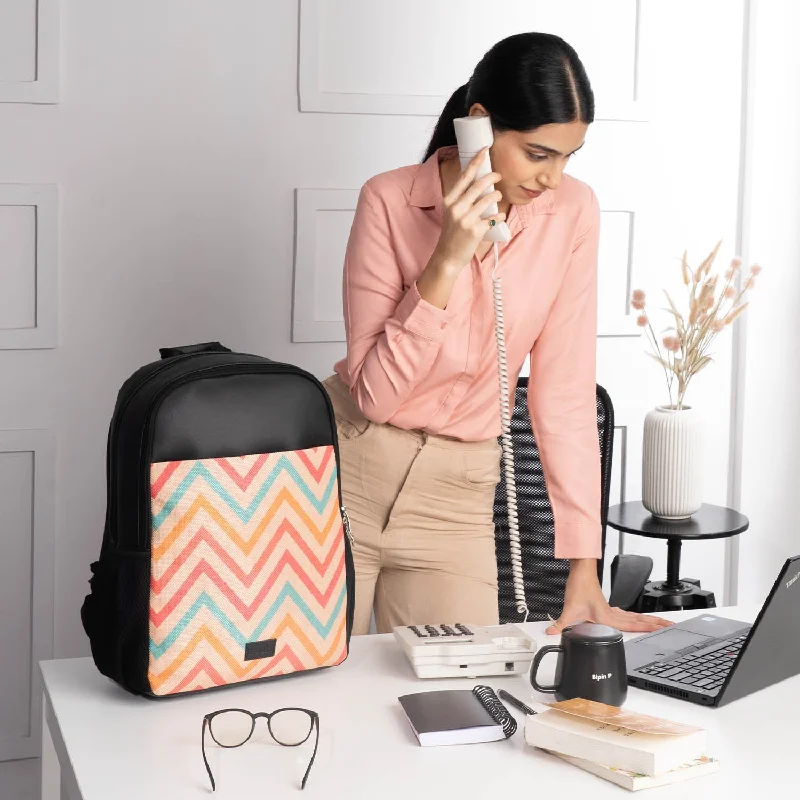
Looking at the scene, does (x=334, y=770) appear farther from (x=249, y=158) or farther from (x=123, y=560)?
(x=249, y=158)

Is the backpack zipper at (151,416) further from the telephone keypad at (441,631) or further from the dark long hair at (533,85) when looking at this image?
the dark long hair at (533,85)

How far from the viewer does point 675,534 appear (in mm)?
2529

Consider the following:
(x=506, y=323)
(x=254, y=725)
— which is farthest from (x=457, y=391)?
(x=254, y=725)

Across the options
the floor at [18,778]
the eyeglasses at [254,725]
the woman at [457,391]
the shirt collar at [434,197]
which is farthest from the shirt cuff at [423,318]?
the floor at [18,778]

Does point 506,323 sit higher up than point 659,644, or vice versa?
point 506,323

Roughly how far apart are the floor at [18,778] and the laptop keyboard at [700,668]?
173 cm

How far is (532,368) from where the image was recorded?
1.89 metres

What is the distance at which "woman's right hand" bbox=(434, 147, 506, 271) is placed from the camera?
5.49 feet

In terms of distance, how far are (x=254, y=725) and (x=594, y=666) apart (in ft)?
1.28

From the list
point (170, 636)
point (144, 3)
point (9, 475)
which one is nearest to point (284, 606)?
point (170, 636)

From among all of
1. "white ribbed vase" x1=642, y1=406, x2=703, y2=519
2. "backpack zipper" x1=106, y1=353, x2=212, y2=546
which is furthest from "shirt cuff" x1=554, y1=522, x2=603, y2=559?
"white ribbed vase" x1=642, y1=406, x2=703, y2=519

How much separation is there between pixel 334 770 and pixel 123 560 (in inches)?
14.3

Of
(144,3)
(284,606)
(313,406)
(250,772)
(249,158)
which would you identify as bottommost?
(250,772)

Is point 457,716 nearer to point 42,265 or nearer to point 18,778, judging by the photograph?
point 42,265
